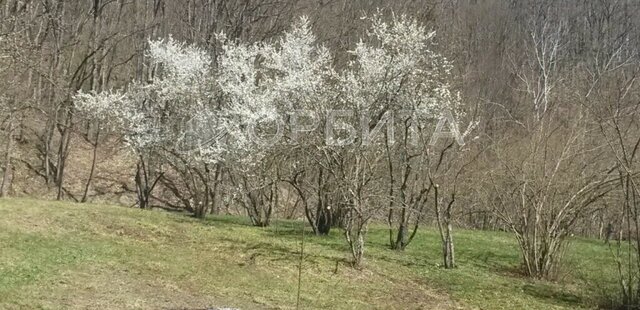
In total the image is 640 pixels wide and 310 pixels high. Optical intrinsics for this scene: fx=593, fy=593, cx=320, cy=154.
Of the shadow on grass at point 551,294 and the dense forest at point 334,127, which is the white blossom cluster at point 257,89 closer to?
the dense forest at point 334,127

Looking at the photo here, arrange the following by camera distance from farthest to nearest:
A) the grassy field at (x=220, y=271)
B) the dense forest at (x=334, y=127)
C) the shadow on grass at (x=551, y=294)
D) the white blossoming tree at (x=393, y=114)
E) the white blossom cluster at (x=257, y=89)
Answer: the white blossom cluster at (x=257, y=89)
the dense forest at (x=334, y=127)
the white blossoming tree at (x=393, y=114)
the shadow on grass at (x=551, y=294)
the grassy field at (x=220, y=271)

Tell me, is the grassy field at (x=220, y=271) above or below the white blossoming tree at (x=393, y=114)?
below

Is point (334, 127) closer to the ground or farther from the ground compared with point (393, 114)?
closer to the ground

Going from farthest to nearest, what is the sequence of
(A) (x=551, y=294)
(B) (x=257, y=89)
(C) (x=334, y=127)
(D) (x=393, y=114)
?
(B) (x=257, y=89) < (D) (x=393, y=114) < (C) (x=334, y=127) < (A) (x=551, y=294)

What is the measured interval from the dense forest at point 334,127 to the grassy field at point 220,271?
0.73m

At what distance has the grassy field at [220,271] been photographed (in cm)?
781

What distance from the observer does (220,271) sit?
31.3ft

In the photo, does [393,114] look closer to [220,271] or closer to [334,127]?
[334,127]

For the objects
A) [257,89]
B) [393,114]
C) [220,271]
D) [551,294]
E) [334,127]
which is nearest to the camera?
[220,271]

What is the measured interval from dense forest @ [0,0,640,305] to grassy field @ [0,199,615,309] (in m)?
0.73

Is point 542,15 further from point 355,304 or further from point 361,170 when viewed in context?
point 355,304

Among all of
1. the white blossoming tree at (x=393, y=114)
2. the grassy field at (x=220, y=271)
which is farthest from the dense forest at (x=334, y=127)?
the grassy field at (x=220, y=271)

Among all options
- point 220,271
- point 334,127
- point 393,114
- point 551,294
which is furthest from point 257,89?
point 551,294

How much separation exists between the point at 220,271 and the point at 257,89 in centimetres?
717
